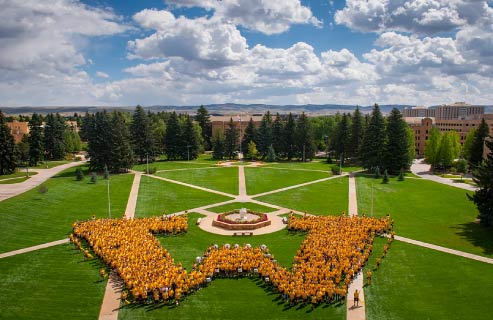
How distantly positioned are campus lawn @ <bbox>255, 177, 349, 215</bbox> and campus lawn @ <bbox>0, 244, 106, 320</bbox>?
19571 mm

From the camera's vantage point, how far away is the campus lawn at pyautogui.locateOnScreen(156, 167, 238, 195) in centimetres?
4773

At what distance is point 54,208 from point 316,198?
24772 mm

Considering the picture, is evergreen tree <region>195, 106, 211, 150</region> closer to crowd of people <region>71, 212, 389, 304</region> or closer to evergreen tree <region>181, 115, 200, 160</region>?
evergreen tree <region>181, 115, 200, 160</region>

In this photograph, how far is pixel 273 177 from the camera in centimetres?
5409

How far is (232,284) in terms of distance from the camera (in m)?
22.0

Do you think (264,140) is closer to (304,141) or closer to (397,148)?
(304,141)

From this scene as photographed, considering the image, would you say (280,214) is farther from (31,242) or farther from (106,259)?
(31,242)

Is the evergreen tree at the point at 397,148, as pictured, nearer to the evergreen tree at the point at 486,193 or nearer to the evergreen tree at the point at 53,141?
the evergreen tree at the point at 486,193

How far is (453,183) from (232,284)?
3877cm

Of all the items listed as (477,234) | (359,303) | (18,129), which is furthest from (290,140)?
(359,303)

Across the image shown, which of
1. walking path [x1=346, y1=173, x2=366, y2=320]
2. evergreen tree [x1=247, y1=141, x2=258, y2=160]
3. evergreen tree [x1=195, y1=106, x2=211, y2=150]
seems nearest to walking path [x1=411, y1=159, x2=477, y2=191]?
evergreen tree [x1=247, y1=141, x2=258, y2=160]

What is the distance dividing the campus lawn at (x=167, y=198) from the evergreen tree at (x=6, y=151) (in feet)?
73.3

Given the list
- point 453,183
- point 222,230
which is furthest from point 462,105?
point 222,230

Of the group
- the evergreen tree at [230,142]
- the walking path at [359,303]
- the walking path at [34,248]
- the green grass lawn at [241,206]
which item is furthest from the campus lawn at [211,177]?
the walking path at [359,303]
